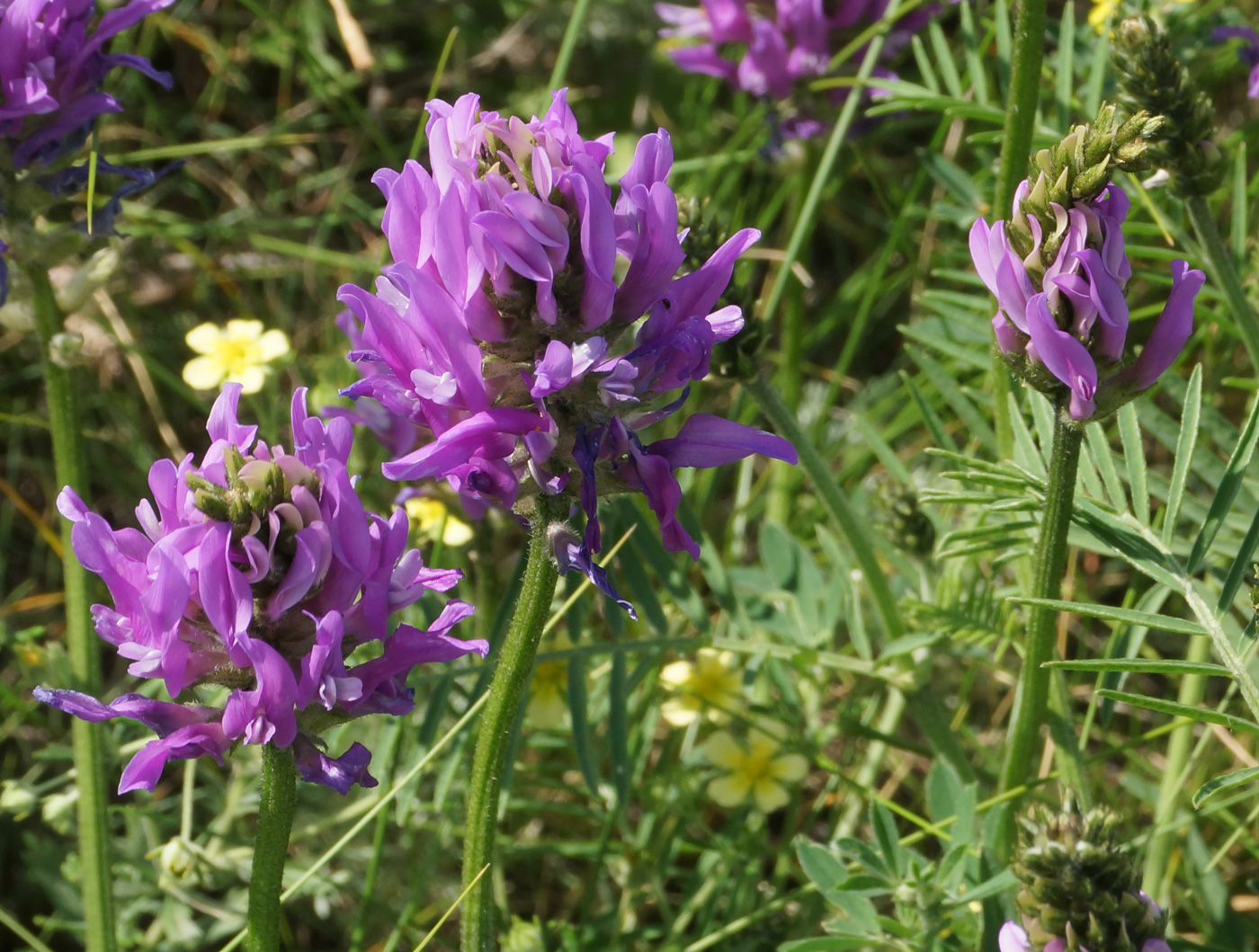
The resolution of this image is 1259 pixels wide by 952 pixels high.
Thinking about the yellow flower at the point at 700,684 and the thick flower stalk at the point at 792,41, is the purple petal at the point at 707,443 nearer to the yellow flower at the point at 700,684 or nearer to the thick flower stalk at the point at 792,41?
the yellow flower at the point at 700,684

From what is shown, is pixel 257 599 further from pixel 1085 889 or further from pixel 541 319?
pixel 1085 889

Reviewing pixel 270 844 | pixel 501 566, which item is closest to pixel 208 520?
pixel 270 844

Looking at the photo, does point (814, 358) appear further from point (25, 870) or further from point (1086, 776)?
point (25, 870)

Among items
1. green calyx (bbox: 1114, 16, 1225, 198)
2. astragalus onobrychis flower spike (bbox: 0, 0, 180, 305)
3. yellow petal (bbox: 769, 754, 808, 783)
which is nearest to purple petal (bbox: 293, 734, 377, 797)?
astragalus onobrychis flower spike (bbox: 0, 0, 180, 305)

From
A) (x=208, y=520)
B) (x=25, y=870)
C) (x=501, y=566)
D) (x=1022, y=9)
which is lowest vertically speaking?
(x=25, y=870)

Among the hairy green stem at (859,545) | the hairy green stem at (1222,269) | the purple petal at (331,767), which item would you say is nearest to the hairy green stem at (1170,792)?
the hairy green stem at (859,545)

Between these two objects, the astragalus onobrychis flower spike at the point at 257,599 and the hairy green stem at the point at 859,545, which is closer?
the astragalus onobrychis flower spike at the point at 257,599

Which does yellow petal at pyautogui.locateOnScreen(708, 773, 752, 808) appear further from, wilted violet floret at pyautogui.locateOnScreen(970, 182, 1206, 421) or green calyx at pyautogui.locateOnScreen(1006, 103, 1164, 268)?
green calyx at pyautogui.locateOnScreen(1006, 103, 1164, 268)
